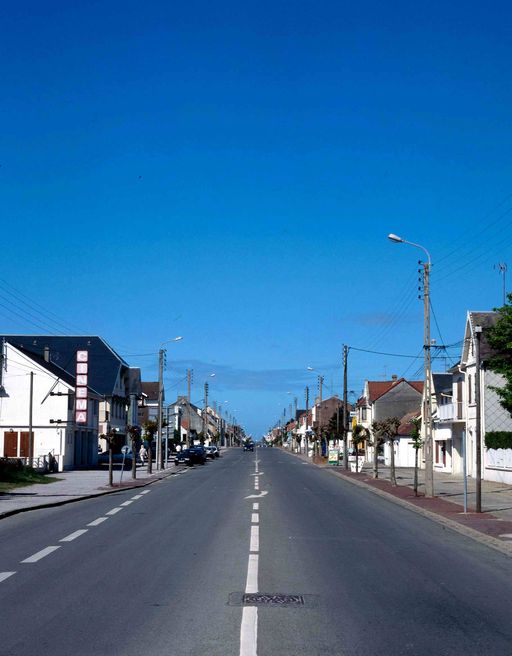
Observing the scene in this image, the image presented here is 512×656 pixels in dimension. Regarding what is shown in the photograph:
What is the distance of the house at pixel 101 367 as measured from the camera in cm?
8006

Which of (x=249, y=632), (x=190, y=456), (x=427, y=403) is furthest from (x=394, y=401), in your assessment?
(x=249, y=632)

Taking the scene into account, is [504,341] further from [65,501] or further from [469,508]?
[65,501]

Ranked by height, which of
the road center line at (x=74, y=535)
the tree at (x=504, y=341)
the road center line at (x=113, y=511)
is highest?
the tree at (x=504, y=341)

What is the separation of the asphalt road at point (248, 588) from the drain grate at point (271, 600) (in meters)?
0.03

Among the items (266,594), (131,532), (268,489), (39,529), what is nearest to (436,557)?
(266,594)

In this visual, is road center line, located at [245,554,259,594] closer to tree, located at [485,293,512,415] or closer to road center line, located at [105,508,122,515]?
road center line, located at [105,508,122,515]

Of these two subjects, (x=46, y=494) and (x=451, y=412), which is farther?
(x=451, y=412)

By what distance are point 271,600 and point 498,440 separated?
108 feet

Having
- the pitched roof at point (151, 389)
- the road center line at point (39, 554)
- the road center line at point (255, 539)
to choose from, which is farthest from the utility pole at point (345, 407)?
the pitched roof at point (151, 389)

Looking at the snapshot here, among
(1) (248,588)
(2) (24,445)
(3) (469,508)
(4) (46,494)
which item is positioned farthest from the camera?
(2) (24,445)

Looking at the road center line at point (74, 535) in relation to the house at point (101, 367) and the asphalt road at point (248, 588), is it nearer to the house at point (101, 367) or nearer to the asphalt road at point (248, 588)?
the asphalt road at point (248, 588)

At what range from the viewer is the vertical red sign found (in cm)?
5809

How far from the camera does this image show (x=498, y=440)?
40.5m

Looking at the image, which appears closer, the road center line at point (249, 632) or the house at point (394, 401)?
the road center line at point (249, 632)
